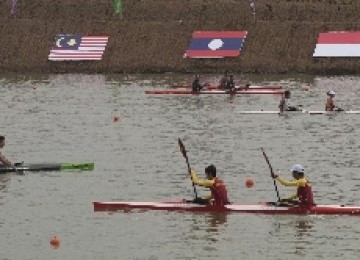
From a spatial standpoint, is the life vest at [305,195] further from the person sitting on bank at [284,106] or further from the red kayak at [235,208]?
the person sitting on bank at [284,106]

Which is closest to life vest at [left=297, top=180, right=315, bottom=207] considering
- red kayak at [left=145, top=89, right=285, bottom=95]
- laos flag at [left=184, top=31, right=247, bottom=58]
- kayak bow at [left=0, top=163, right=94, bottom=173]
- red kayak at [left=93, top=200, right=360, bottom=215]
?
red kayak at [left=93, top=200, right=360, bottom=215]

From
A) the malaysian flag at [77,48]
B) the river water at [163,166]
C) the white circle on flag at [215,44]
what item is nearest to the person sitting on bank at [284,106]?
the river water at [163,166]

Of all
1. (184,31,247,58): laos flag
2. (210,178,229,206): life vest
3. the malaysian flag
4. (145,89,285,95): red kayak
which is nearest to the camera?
(210,178,229,206): life vest

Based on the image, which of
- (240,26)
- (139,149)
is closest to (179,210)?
(139,149)

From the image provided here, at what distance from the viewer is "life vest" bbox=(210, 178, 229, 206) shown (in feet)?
101

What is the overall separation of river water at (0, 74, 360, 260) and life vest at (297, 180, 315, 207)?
1.42 ft

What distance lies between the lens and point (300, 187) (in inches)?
1195

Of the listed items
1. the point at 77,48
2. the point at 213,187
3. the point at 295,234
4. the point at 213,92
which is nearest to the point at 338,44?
the point at 213,92

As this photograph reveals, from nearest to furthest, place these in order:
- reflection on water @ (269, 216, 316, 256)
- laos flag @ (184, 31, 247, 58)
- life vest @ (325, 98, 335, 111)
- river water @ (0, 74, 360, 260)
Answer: reflection on water @ (269, 216, 316, 256)
river water @ (0, 74, 360, 260)
life vest @ (325, 98, 335, 111)
laos flag @ (184, 31, 247, 58)

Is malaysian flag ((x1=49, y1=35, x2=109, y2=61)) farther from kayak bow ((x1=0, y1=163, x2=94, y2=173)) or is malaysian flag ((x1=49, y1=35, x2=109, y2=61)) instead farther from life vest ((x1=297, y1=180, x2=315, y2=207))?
life vest ((x1=297, y1=180, x2=315, y2=207))

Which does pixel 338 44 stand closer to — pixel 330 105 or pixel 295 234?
pixel 330 105

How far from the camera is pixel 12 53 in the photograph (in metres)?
81.8

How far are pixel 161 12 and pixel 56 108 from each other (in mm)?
26770

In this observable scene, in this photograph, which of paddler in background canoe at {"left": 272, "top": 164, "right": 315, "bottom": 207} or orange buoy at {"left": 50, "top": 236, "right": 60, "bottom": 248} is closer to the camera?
orange buoy at {"left": 50, "top": 236, "right": 60, "bottom": 248}
